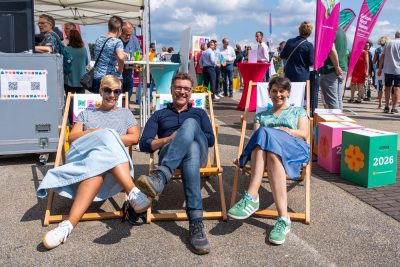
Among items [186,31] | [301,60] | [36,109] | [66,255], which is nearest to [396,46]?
[301,60]

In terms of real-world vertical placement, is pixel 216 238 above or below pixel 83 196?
below

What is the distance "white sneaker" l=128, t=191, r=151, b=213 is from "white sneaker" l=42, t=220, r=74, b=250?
475 millimetres

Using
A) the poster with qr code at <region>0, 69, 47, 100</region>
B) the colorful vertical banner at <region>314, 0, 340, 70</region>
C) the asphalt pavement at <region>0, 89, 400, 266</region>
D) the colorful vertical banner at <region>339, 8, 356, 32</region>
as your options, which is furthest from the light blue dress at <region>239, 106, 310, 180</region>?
the colorful vertical banner at <region>339, 8, 356, 32</region>

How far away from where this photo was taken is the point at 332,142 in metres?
4.65

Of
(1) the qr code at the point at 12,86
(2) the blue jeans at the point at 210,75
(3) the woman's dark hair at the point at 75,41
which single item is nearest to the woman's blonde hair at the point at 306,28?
(3) the woman's dark hair at the point at 75,41

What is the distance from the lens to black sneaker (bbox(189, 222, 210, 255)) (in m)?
2.76

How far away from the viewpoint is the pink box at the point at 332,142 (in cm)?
463

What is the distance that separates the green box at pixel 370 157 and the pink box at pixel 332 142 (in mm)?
222

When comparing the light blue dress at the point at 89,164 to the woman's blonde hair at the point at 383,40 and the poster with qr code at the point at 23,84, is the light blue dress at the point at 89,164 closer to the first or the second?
the poster with qr code at the point at 23,84

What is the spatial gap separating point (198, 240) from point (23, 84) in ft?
10.2

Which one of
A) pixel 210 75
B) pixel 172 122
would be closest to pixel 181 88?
pixel 172 122

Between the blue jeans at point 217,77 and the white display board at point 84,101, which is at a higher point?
the blue jeans at point 217,77

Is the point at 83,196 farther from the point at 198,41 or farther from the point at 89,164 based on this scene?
the point at 198,41

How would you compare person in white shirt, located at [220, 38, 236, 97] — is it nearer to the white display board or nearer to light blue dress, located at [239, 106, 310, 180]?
the white display board
